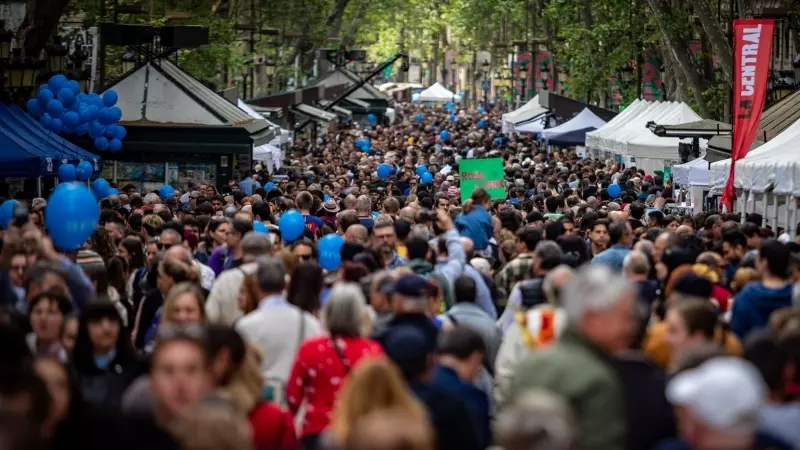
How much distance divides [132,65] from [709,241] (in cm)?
1877

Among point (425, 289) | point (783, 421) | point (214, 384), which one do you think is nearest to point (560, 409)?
point (783, 421)

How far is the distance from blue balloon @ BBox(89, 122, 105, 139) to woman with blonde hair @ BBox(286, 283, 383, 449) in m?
18.3

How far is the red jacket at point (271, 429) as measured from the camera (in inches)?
266

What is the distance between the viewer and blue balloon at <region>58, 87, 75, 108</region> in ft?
79.9

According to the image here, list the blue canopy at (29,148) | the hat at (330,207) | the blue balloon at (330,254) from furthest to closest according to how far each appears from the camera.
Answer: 1. the blue canopy at (29,148)
2. the hat at (330,207)
3. the blue balloon at (330,254)

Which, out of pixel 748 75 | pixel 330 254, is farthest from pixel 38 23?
pixel 330 254

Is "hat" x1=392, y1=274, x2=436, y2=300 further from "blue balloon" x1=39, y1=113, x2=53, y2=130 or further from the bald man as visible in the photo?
"blue balloon" x1=39, y1=113, x2=53, y2=130

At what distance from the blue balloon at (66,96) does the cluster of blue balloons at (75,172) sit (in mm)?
1255

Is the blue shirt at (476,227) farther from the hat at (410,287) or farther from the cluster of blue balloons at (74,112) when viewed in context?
the cluster of blue balloons at (74,112)

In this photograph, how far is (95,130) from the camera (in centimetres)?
2588

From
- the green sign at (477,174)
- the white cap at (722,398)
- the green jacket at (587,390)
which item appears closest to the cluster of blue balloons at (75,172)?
the green sign at (477,174)

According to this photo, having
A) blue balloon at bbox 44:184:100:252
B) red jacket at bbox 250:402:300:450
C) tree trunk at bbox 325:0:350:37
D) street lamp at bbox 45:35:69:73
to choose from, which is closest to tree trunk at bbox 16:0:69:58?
street lamp at bbox 45:35:69:73

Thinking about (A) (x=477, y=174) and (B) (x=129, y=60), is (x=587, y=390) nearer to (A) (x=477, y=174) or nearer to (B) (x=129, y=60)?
(A) (x=477, y=174)

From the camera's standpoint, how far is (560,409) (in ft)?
16.4
